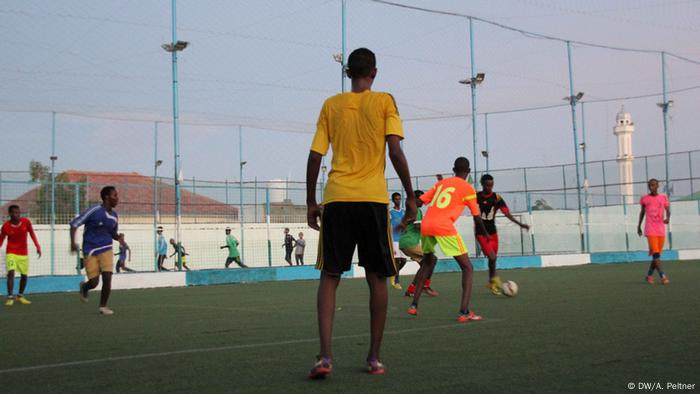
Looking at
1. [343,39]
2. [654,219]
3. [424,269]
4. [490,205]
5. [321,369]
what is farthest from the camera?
[343,39]

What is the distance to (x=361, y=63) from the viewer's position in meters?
5.45

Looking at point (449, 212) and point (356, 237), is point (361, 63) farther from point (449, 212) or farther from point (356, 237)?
point (449, 212)

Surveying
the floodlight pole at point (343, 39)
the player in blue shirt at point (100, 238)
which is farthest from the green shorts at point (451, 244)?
the floodlight pole at point (343, 39)

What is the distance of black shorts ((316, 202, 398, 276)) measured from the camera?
→ 5273 millimetres

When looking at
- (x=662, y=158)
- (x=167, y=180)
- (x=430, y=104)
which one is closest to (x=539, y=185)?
(x=662, y=158)

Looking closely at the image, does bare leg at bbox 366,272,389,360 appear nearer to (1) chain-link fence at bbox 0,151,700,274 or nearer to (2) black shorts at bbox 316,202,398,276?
(2) black shorts at bbox 316,202,398,276

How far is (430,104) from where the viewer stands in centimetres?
3256

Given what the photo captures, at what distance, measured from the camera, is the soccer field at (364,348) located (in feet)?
16.2

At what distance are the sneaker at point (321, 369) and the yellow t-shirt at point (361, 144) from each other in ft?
3.32

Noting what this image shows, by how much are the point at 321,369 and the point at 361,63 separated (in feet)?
6.48

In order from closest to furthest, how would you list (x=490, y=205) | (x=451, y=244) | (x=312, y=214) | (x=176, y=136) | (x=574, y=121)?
(x=312, y=214) < (x=451, y=244) < (x=490, y=205) < (x=176, y=136) < (x=574, y=121)

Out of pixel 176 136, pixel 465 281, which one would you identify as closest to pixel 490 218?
pixel 465 281

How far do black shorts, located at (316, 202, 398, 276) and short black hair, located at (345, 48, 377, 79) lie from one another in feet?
2.89

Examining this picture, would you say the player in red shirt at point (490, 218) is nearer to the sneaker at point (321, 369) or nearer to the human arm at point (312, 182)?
the human arm at point (312, 182)
